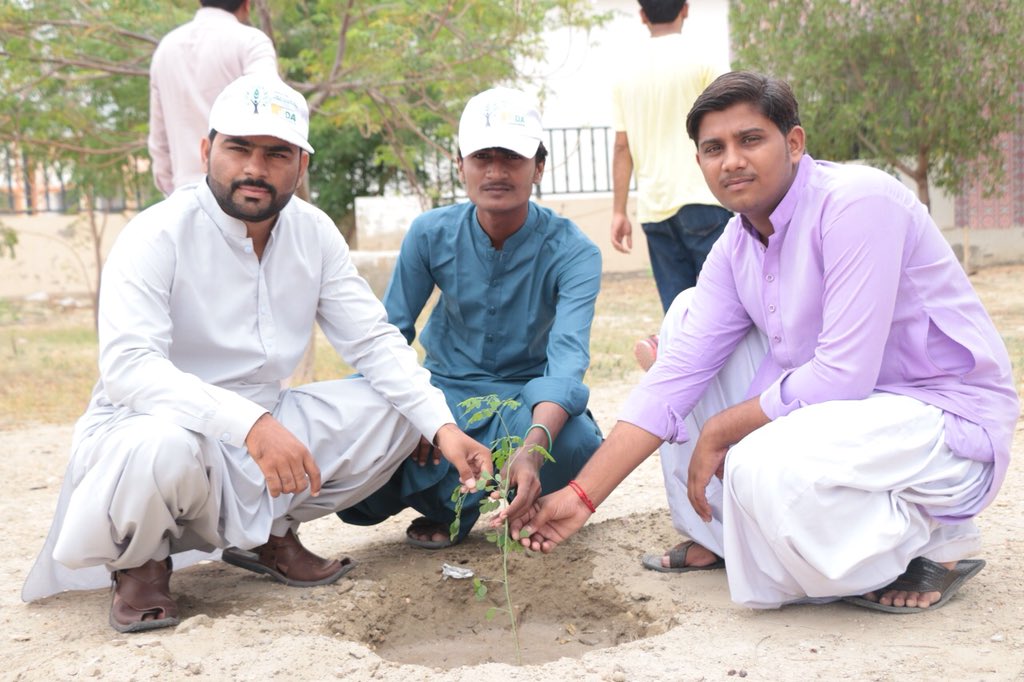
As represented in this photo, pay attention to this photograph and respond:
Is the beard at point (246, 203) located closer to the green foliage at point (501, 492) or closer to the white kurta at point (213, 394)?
the white kurta at point (213, 394)

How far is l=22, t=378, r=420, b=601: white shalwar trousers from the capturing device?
3.33m

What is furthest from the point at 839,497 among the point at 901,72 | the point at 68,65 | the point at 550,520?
the point at 901,72

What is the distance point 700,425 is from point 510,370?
84 centimetres

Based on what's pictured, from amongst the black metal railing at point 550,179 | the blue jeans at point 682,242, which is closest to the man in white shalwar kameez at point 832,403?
Answer: the blue jeans at point 682,242

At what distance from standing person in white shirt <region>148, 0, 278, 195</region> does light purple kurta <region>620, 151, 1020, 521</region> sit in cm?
314

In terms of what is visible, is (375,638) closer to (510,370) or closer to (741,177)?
(510,370)

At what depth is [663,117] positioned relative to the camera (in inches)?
237

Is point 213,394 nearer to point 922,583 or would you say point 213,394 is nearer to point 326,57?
point 922,583

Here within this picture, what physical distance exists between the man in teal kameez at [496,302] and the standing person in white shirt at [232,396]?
1.01 feet

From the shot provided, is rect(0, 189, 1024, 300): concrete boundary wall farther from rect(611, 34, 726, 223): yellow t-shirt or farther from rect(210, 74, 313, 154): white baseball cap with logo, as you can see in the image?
rect(210, 74, 313, 154): white baseball cap with logo

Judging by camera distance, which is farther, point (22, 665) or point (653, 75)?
point (653, 75)

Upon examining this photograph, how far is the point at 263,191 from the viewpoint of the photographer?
12.0 ft

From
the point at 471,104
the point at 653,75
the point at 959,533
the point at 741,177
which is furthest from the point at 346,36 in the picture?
the point at 959,533

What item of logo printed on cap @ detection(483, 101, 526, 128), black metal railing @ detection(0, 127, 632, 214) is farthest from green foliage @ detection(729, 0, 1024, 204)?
logo printed on cap @ detection(483, 101, 526, 128)
